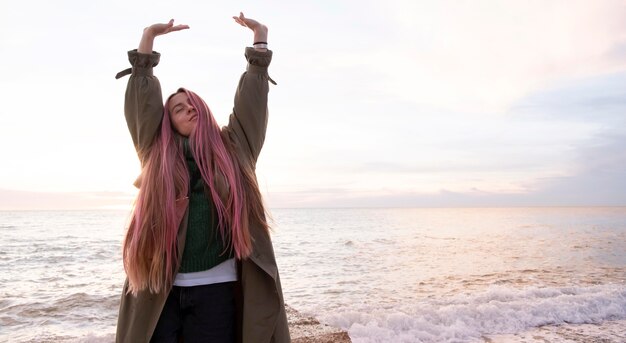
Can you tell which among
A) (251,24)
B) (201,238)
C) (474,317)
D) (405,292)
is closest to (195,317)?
(201,238)

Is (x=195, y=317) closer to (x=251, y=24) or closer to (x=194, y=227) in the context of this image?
(x=194, y=227)

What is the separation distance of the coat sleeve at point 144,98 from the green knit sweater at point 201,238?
0.38m

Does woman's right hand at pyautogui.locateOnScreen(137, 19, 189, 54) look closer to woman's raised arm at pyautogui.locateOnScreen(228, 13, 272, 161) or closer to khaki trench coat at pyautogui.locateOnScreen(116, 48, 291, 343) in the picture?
khaki trench coat at pyautogui.locateOnScreen(116, 48, 291, 343)

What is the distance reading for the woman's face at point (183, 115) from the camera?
2463 millimetres

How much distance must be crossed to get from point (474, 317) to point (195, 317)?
7003 mm

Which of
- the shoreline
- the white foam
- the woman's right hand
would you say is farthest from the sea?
the shoreline

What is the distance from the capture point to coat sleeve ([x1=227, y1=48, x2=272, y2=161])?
248cm

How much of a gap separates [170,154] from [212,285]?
674 millimetres

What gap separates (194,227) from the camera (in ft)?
7.62

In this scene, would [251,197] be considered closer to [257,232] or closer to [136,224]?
[257,232]

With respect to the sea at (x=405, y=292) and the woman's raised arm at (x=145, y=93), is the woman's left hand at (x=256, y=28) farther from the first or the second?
the sea at (x=405, y=292)

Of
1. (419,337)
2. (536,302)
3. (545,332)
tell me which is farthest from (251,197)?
(536,302)

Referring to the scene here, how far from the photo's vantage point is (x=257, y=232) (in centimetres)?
241

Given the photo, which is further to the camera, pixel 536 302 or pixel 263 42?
pixel 536 302
